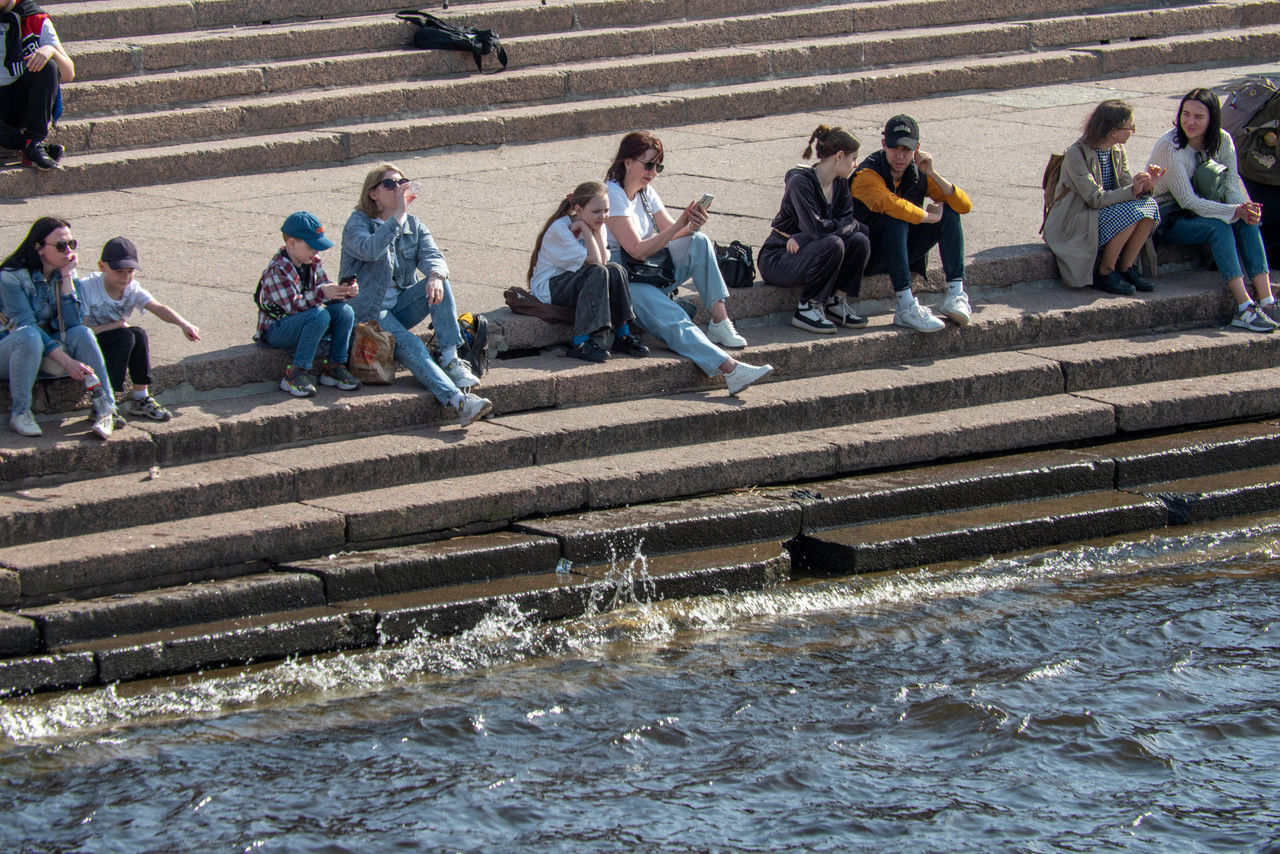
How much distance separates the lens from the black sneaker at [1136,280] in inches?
337

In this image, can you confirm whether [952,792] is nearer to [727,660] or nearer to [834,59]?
[727,660]

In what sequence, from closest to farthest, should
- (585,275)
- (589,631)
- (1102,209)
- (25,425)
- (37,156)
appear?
(589,631), (25,425), (585,275), (1102,209), (37,156)

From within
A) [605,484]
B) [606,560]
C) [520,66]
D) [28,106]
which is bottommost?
[606,560]

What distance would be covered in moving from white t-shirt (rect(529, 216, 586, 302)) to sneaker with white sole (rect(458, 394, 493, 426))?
867 mm

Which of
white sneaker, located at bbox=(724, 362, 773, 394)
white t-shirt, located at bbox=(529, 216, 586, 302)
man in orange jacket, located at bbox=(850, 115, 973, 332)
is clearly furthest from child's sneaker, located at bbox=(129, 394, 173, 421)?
man in orange jacket, located at bbox=(850, 115, 973, 332)

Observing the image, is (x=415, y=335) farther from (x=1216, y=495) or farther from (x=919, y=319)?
(x=1216, y=495)

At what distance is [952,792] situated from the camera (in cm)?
496

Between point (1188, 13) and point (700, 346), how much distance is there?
8.92 metres

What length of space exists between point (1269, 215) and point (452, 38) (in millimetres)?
5766

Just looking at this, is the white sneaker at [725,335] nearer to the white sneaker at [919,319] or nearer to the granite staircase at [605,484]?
the granite staircase at [605,484]

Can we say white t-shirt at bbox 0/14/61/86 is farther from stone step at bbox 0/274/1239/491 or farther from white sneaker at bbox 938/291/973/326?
white sneaker at bbox 938/291/973/326

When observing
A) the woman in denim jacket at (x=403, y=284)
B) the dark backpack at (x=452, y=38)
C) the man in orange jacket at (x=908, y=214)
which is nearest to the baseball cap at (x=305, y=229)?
the woman in denim jacket at (x=403, y=284)

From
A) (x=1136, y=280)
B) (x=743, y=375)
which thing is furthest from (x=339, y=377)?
(x=1136, y=280)

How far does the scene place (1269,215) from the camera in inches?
356
